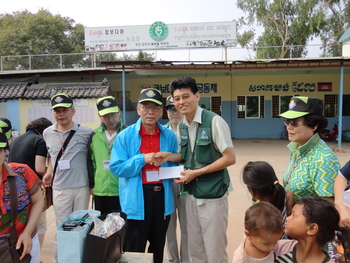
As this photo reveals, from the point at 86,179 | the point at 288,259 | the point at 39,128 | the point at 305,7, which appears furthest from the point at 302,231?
the point at 305,7

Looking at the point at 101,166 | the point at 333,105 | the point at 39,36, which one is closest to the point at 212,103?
the point at 333,105

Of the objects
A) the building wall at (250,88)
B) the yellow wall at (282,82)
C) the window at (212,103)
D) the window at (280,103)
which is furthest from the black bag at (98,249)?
the window at (280,103)

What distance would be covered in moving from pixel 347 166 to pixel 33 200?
217cm

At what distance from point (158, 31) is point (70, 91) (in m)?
5.01

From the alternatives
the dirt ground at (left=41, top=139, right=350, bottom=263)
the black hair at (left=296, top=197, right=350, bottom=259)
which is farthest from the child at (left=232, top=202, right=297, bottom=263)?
the dirt ground at (left=41, top=139, right=350, bottom=263)

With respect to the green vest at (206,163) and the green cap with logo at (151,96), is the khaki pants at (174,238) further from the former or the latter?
the green cap with logo at (151,96)

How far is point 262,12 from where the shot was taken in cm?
2383

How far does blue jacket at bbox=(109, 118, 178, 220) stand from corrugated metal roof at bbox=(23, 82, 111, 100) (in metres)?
6.26

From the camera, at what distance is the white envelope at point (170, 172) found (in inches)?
84.7

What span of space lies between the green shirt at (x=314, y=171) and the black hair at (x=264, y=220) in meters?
0.56

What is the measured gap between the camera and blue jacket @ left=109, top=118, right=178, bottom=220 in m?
2.10

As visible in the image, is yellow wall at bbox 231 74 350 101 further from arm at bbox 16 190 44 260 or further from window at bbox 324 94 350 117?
arm at bbox 16 190 44 260

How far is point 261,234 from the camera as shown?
1307 mm

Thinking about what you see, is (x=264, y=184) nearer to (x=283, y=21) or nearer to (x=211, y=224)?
(x=211, y=224)
